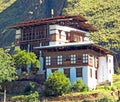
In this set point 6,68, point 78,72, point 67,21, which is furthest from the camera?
point 67,21

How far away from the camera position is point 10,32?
645ft

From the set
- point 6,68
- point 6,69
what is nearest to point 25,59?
point 6,68

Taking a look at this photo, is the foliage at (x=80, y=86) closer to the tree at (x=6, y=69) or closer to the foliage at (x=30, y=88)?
the foliage at (x=30, y=88)

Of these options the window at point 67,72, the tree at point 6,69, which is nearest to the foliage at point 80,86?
the window at point 67,72

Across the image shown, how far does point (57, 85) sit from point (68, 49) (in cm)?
1025

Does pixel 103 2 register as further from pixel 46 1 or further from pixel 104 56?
pixel 104 56

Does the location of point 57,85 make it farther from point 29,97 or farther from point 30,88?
point 30,88

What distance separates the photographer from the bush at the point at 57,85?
378 ft

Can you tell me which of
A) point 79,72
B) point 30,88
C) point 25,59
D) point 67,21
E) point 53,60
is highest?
point 67,21

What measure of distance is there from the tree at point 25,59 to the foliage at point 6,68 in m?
1.95

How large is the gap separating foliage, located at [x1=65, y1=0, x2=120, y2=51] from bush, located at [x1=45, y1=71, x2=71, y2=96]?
3922cm

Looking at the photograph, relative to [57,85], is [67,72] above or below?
above

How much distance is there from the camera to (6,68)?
119562 mm

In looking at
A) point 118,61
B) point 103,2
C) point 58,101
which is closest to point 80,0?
point 103,2
